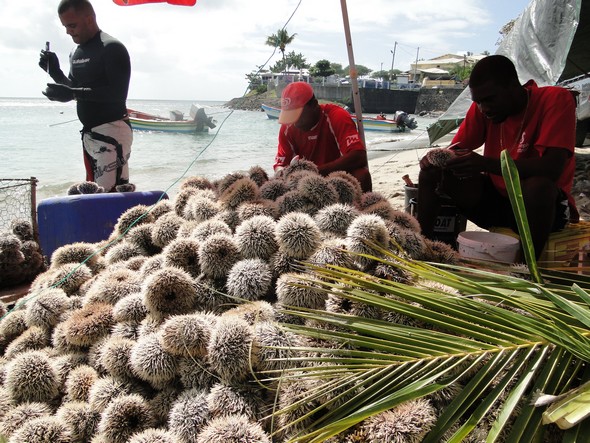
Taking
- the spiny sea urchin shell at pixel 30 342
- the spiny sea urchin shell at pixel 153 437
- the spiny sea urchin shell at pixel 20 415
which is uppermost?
the spiny sea urchin shell at pixel 153 437

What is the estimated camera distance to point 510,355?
40.2 inches

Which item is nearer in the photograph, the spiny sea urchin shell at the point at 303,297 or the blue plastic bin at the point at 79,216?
the spiny sea urchin shell at the point at 303,297

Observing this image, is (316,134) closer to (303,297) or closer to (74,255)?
(74,255)

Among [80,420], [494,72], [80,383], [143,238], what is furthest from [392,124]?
[80,420]

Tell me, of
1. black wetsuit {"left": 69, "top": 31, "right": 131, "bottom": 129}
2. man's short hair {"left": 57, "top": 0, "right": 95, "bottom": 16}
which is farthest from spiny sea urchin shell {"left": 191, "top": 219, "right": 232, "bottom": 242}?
man's short hair {"left": 57, "top": 0, "right": 95, "bottom": 16}

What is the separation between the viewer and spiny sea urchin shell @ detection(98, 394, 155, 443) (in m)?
1.49

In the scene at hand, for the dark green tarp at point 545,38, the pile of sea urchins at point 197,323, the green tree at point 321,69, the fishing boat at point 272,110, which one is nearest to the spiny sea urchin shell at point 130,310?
the pile of sea urchins at point 197,323

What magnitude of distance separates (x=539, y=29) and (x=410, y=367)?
5368 millimetres

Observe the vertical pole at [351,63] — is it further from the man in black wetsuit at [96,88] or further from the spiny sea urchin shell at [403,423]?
the spiny sea urchin shell at [403,423]

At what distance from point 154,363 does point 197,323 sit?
0.20m

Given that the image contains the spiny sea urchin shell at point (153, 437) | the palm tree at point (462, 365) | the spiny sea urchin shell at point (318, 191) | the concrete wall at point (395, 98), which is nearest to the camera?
the palm tree at point (462, 365)

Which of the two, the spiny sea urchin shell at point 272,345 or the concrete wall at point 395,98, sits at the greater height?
the concrete wall at point 395,98

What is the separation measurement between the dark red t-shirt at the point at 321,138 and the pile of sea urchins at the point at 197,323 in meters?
1.66

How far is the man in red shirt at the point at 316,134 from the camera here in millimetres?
3826
